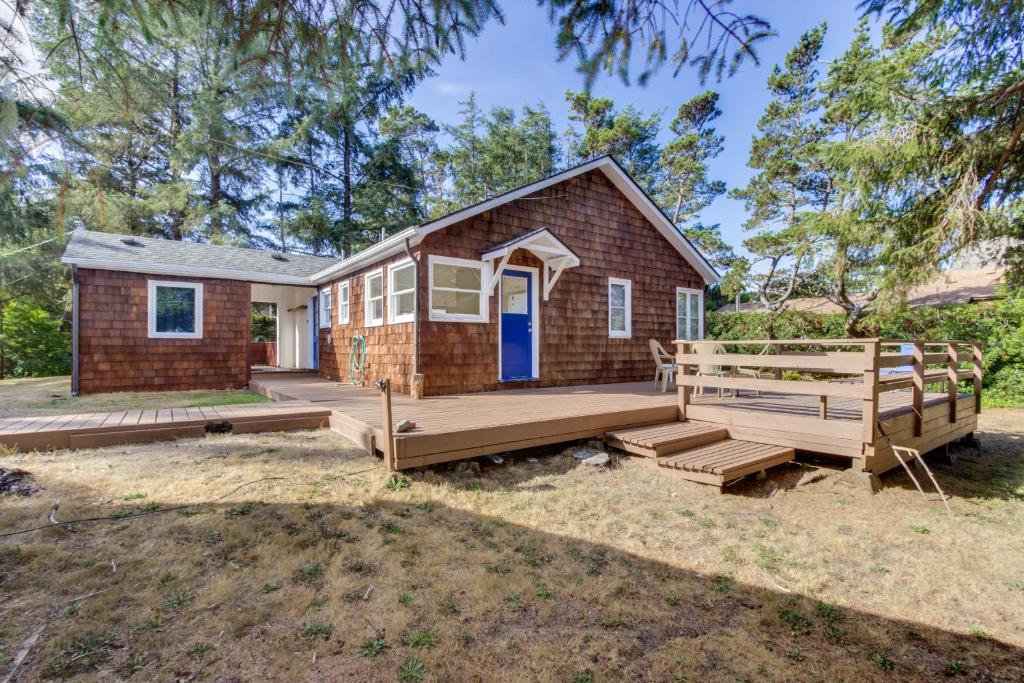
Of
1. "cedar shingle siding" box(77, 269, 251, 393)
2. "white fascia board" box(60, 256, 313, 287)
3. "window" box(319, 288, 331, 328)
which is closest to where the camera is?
"white fascia board" box(60, 256, 313, 287)

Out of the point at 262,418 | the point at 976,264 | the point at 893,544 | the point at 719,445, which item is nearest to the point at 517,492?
the point at 719,445

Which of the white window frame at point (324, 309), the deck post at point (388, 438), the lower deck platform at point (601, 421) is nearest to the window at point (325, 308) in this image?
the white window frame at point (324, 309)

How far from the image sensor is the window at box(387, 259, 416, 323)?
23.0 ft

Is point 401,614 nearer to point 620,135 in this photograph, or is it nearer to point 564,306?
point 564,306

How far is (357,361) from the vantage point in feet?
29.1

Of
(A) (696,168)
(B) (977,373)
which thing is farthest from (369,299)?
(A) (696,168)

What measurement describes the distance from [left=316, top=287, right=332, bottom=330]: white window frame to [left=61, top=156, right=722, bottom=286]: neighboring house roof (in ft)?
1.00

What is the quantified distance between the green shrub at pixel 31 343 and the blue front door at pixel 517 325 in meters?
15.6

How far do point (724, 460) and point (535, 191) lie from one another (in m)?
5.66

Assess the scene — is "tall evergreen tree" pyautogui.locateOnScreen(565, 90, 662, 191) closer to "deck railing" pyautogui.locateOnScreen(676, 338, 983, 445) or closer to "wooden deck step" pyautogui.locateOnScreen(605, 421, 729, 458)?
"deck railing" pyautogui.locateOnScreen(676, 338, 983, 445)

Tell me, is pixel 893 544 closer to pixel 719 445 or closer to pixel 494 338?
pixel 719 445

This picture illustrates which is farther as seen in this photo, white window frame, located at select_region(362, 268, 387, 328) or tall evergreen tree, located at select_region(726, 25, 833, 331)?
tall evergreen tree, located at select_region(726, 25, 833, 331)

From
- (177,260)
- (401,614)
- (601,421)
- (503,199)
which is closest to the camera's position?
(401,614)

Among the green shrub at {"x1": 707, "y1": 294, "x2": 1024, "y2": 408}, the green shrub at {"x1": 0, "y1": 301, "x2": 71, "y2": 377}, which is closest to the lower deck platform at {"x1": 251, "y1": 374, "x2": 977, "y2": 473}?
the green shrub at {"x1": 707, "y1": 294, "x2": 1024, "y2": 408}
